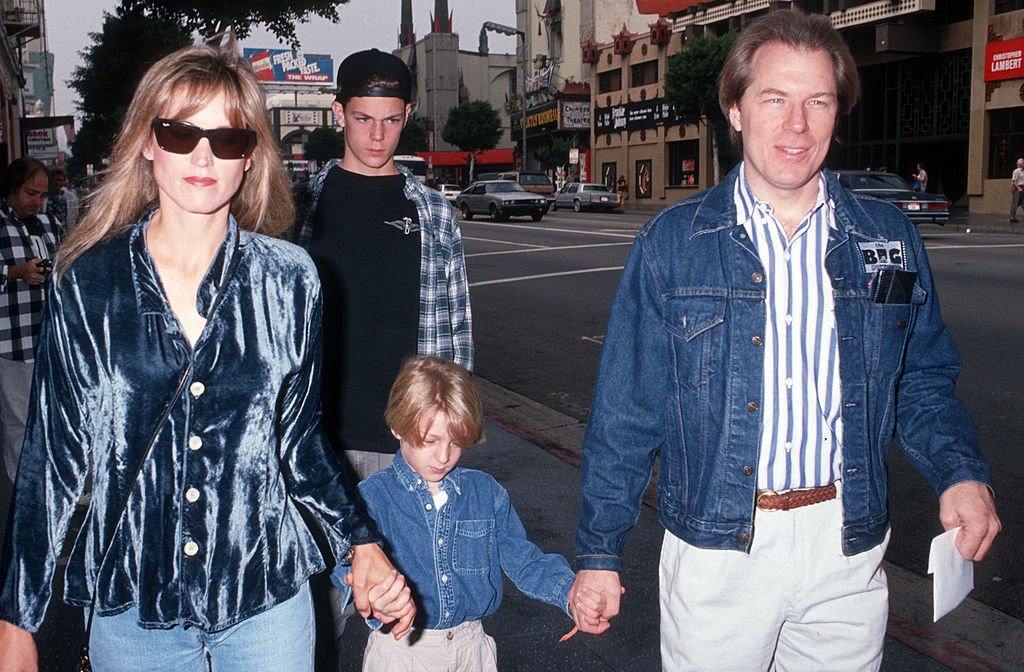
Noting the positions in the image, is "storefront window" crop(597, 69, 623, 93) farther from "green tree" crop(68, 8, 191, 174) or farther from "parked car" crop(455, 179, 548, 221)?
"green tree" crop(68, 8, 191, 174)

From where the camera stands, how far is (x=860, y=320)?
2.40 metres

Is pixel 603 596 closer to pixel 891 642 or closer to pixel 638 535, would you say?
pixel 891 642

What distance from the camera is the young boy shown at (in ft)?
9.27

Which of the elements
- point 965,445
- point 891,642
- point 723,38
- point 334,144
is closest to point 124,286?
point 965,445

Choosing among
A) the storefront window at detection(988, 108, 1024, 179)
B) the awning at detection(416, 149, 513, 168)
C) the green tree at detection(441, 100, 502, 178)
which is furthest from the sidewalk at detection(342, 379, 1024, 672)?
the green tree at detection(441, 100, 502, 178)

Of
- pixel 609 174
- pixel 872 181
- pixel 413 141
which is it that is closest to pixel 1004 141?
pixel 872 181

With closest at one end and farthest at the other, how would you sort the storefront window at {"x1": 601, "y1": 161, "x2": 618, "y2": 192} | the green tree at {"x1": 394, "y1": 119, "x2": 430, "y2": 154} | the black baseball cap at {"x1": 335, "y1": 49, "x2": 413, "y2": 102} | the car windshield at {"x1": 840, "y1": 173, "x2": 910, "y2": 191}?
the black baseball cap at {"x1": 335, "y1": 49, "x2": 413, "y2": 102}, the car windshield at {"x1": 840, "y1": 173, "x2": 910, "y2": 191}, the storefront window at {"x1": 601, "y1": 161, "x2": 618, "y2": 192}, the green tree at {"x1": 394, "y1": 119, "x2": 430, "y2": 154}

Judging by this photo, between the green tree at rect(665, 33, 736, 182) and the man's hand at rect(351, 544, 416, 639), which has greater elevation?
the green tree at rect(665, 33, 736, 182)

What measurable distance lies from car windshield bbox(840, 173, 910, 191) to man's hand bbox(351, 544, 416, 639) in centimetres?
2368

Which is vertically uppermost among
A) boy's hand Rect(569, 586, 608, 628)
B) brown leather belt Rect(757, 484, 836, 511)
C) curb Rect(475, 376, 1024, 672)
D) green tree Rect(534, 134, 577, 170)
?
green tree Rect(534, 134, 577, 170)

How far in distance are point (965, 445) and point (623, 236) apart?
2237 cm

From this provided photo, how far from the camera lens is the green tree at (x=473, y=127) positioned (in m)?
76.4

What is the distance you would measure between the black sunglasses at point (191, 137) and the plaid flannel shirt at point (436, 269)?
1.19 meters

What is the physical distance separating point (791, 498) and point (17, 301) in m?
4.66
